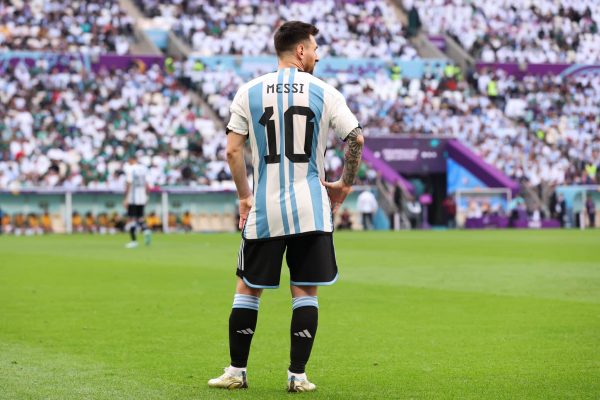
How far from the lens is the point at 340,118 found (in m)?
7.19

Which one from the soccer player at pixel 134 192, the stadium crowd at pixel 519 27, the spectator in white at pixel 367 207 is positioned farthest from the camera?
the stadium crowd at pixel 519 27

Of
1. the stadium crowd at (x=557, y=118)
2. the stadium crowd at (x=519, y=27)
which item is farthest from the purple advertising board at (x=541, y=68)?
the stadium crowd at (x=519, y=27)

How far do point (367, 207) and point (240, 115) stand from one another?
36407 mm

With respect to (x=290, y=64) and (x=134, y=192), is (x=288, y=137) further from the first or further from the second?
(x=134, y=192)

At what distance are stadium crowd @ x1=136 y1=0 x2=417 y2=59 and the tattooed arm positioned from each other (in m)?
44.1

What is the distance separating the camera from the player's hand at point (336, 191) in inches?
289

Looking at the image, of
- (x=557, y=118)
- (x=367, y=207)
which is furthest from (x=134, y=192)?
(x=557, y=118)

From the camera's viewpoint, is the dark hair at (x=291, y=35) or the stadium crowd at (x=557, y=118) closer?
the dark hair at (x=291, y=35)

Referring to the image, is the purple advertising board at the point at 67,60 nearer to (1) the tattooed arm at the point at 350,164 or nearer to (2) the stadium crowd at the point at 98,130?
(2) the stadium crowd at the point at 98,130

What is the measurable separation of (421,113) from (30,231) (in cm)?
1863

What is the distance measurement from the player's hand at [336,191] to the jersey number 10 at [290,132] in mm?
275

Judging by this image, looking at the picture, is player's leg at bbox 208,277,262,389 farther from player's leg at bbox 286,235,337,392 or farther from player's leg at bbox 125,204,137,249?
player's leg at bbox 125,204,137,249

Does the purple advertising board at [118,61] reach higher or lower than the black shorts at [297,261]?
higher

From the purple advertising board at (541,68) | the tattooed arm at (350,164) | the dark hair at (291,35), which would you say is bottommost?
the tattooed arm at (350,164)
